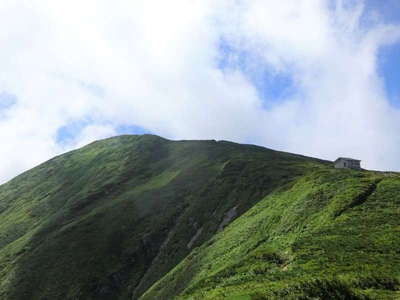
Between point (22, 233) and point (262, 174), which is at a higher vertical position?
point (262, 174)

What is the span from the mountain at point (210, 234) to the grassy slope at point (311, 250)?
176 millimetres

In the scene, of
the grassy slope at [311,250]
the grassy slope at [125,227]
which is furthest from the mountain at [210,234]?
the grassy slope at [125,227]

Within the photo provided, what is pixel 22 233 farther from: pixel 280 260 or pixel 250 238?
pixel 280 260

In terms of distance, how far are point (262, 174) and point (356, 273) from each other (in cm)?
9508

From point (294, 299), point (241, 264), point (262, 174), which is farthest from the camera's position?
point (262, 174)

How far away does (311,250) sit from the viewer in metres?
51.9

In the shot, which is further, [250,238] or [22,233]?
[22,233]

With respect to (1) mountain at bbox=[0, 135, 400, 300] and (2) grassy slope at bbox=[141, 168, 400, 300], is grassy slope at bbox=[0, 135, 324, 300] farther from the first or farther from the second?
(2) grassy slope at bbox=[141, 168, 400, 300]

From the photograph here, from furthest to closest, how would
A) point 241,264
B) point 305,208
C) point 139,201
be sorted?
1. point 139,201
2. point 305,208
3. point 241,264

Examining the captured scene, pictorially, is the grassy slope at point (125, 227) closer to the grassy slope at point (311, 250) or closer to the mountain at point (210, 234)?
the mountain at point (210, 234)

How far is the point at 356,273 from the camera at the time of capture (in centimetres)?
4262

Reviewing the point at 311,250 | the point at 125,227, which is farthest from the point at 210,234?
the point at 311,250

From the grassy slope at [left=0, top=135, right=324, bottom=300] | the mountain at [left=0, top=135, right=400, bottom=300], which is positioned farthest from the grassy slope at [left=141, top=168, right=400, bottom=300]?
the grassy slope at [left=0, top=135, right=324, bottom=300]

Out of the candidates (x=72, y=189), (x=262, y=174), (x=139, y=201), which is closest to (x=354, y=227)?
(x=262, y=174)
